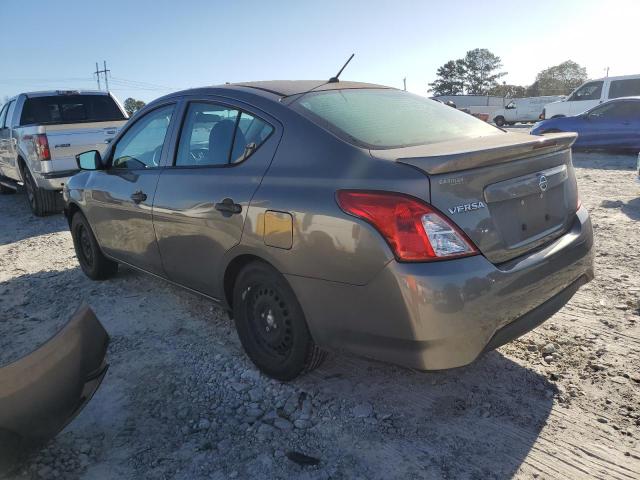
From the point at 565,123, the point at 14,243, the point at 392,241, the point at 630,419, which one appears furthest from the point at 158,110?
the point at 565,123

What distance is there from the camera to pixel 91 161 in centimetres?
443

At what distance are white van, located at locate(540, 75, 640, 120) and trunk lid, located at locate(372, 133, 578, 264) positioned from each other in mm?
15358

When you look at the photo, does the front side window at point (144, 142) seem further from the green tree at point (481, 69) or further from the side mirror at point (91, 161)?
the green tree at point (481, 69)

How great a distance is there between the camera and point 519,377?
2.91 meters

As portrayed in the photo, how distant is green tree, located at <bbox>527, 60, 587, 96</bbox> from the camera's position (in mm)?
73250

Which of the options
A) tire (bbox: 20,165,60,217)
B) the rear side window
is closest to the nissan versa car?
tire (bbox: 20,165,60,217)

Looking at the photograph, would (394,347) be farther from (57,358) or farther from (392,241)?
(57,358)

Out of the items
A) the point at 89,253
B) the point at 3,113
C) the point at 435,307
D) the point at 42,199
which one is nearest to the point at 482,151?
the point at 435,307

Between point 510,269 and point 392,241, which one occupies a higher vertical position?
point 392,241

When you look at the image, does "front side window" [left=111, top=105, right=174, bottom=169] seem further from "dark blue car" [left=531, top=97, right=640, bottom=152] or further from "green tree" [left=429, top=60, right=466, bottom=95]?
"green tree" [left=429, top=60, right=466, bottom=95]

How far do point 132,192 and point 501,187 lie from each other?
2738mm

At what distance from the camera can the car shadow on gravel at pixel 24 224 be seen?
7.19 metres

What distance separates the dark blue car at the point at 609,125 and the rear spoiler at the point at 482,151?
9.85 metres

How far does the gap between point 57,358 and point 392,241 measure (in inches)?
63.1
